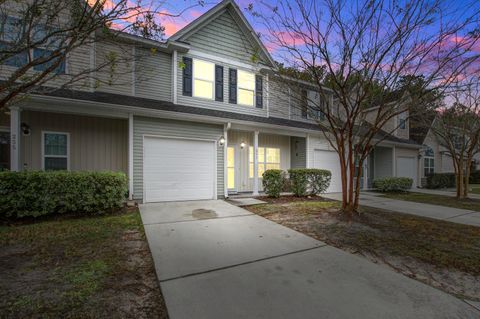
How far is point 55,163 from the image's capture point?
7230 mm

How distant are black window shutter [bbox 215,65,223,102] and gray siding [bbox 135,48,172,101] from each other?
1.82m

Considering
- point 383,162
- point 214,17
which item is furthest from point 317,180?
point 214,17

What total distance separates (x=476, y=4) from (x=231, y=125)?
667 centimetres

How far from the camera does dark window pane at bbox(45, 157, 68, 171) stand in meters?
7.15

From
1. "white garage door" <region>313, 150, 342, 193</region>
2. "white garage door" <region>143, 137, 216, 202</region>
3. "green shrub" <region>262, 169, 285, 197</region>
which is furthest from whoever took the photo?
"white garage door" <region>313, 150, 342, 193</region>

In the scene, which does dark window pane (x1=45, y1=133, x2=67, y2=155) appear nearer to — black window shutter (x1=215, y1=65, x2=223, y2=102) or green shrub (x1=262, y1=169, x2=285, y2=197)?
black window shutter (x1=215, y1=65, x2=223, y2=102)

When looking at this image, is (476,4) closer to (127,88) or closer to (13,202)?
(127,88)

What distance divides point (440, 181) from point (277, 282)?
18.4 metres

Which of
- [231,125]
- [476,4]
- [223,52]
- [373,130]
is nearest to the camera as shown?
[476,4]

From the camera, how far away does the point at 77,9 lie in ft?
10.6

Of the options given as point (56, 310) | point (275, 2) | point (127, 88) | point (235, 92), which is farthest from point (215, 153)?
point (56, 310)

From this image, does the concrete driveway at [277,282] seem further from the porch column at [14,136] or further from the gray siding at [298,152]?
the gray siding at [298,152]

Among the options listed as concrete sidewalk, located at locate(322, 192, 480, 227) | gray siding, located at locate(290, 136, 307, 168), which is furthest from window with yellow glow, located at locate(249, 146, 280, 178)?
concrete sidewalk, located at locate(322, 192, 480, 227)

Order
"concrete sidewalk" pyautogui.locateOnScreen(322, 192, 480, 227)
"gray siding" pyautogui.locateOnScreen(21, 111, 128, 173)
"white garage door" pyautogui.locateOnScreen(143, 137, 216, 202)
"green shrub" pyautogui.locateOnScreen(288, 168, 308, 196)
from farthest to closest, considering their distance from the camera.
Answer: "green shrub" pyautogui.locateOnScreen(288, 168, 308, 196)
"white garage door" pyautogui.locateOnScreen(143, 137, 216, 202)
"gray siding" pyautogui.locateOnScreen(21, 111, 128, 173)
"concrete sidewalk" pyautogui.locateOnScreen(322, 192, 480, 227)
